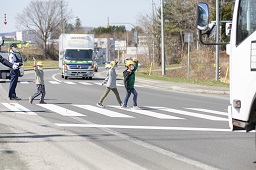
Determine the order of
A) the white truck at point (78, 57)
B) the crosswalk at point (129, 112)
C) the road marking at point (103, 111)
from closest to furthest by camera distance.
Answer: the crosswalk at point (129, 112)
the road marking at point (103, 111)
the white truck at point (78, 57)

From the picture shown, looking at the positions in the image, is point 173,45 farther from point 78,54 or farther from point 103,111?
point 103,111

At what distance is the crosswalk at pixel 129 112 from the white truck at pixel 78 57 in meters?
20.4

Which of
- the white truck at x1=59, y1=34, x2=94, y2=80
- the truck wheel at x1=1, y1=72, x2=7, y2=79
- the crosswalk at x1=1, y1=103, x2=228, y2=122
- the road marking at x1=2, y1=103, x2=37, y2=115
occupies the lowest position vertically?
the crosswalk at x1=1, y1=103, x2=228, y2=122

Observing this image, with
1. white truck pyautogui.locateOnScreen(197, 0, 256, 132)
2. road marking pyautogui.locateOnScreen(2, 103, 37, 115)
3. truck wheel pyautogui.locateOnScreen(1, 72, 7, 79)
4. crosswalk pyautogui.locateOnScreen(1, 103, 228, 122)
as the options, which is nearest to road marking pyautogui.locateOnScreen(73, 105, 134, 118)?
crosswalk pyautogui.locateOnScreen(1, 103, 228, 122)

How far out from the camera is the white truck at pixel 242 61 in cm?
753

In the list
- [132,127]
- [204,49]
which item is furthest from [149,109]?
[204,49]

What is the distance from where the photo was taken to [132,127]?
1245 centimetres

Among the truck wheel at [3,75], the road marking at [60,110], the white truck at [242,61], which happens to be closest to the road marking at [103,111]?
the road marking at [60,110]

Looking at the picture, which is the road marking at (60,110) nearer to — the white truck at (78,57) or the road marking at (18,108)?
the road marking at (18,108)

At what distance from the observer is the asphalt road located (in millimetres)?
8258

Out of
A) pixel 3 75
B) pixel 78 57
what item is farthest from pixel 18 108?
pixel 78 57

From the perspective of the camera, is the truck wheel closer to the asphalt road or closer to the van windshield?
the van windshield

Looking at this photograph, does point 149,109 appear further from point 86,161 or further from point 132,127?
point 86,161

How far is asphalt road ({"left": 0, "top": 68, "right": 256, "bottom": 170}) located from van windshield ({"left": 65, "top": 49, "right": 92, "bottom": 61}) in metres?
21.2
